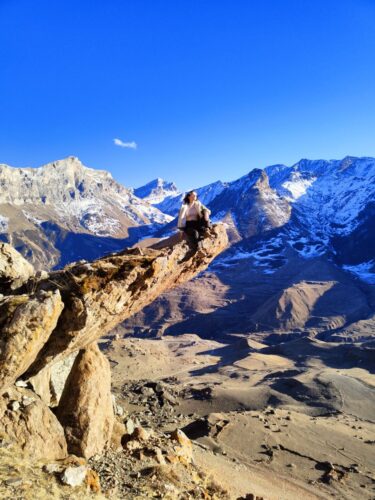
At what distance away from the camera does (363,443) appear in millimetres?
23406

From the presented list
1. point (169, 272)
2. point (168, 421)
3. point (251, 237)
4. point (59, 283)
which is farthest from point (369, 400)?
point (251, 237)

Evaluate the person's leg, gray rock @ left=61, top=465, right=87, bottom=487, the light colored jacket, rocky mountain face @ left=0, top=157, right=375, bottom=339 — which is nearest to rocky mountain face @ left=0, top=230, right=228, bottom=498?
the person's leg

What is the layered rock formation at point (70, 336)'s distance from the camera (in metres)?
8.88

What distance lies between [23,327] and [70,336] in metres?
1.33

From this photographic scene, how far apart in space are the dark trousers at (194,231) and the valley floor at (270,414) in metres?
8.11

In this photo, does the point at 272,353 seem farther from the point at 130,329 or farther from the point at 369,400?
the point at 130,329

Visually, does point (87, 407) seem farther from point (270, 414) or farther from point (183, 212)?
point (270, 414)

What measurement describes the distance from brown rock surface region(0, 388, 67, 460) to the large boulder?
3168 millimetres

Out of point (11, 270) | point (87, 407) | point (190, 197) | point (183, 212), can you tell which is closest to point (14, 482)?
point (87, 407)

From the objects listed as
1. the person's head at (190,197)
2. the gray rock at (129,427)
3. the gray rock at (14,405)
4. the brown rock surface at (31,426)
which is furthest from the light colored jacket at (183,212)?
the gray rock at (129,427)

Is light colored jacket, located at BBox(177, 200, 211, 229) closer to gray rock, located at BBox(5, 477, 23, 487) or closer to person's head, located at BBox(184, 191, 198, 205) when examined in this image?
person's head, located at BBox(184, 191, 198, 205)

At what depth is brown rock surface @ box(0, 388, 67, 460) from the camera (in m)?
9.33

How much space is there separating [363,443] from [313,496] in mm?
8235

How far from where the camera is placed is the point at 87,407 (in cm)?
1154
